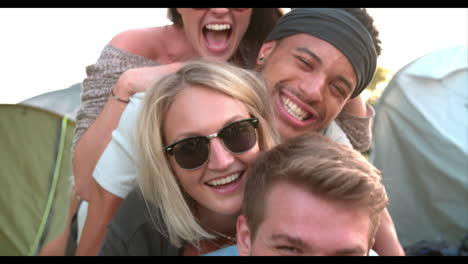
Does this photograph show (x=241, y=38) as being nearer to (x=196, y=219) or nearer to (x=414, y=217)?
(x=196, y=219)

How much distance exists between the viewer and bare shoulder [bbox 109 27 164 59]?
92.0 inches

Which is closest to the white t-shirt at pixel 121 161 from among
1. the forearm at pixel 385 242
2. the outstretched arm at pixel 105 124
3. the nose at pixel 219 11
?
the outstretched arm at pixel 105 124

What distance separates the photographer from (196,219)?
1755 millimetres

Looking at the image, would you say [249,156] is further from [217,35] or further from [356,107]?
[356,107]

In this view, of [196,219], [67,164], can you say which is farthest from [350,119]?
[67,164]

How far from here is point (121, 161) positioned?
6.17ft

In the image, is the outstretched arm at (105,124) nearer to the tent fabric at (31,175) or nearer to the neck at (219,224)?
the neck at (219,224)

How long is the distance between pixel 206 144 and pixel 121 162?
50cm

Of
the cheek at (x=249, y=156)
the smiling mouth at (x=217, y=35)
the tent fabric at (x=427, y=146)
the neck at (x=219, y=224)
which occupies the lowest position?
the tent fabric at (x=427, y=146)

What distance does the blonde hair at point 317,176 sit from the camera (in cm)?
128

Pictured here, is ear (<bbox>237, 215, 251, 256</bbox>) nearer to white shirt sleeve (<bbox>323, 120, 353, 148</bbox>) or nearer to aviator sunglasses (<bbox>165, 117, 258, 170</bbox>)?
aviator sunglasses (<bbox>165, 117, 258, 170</bbox>)

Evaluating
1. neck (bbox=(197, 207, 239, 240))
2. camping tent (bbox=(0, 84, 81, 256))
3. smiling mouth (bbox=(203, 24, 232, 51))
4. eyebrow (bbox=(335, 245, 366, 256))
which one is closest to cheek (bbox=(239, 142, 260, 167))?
neck (bbox=(197, 207, 239, 240))

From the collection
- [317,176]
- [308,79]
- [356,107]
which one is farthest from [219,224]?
[356,107]

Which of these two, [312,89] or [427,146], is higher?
[312,89]
